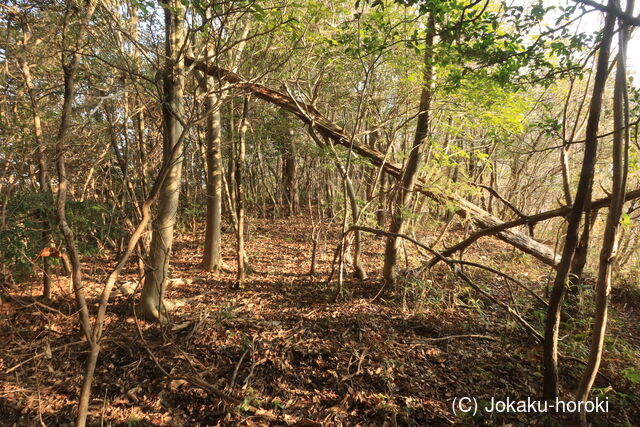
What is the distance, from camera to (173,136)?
3656mm

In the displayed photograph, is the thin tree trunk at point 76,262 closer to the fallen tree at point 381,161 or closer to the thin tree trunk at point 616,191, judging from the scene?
the fallen tree at point 381,161

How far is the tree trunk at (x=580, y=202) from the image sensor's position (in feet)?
7.90

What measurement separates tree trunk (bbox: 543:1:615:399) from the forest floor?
2.55 ft

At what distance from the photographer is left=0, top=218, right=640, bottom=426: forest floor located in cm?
322

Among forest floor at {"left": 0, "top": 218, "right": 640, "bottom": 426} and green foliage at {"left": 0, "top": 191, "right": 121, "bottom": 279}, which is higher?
green foliage at {"left": 0, "top": 191, "right": 121, "bottom": 279}

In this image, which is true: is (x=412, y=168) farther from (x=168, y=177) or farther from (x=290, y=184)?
(x=290, y=184)

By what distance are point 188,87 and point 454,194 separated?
250 inches

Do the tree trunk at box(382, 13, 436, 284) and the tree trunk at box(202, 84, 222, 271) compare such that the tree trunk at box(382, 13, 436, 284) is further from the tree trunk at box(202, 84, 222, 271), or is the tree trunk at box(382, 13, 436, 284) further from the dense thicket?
the tree trunk at box(202, 84, 222, 271)

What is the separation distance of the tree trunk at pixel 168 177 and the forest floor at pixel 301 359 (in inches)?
18.6

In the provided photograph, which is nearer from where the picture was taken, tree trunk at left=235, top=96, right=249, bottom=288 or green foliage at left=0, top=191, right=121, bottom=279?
green foliage at left=0, top=191, right=121, bottom=279

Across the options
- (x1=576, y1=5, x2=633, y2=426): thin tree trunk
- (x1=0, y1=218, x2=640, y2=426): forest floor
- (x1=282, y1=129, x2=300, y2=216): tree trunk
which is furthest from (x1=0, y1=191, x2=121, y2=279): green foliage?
(x1=282, y1=129, x2=300, y2=216): tree trunk

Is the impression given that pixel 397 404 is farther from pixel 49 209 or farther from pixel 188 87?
pixel 188 87

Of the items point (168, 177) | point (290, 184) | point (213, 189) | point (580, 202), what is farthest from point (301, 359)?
point (290, 184)

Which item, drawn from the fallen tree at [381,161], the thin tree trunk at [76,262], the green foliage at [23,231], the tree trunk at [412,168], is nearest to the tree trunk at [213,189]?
the fallen tree at [381,161]
